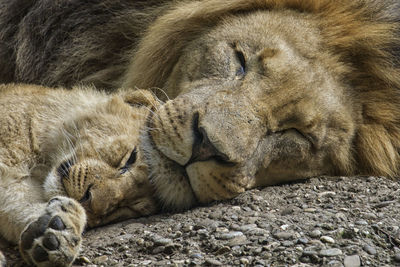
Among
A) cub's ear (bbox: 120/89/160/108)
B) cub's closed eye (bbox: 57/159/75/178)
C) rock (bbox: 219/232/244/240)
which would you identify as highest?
cub's ear (bbox: 120/89/160/108)

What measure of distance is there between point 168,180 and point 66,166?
1.64 feet

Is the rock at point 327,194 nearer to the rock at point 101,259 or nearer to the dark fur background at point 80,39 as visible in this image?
the rock at point 101,259

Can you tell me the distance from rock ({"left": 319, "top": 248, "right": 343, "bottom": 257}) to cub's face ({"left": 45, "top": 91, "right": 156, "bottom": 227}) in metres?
1.02

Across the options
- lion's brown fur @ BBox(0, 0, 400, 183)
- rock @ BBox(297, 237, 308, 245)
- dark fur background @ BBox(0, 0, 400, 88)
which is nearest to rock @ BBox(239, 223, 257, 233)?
rock @ BBox(297, 237, 308, 245)

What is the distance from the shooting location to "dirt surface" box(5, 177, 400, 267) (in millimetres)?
3021

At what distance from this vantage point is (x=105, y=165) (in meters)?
3.51

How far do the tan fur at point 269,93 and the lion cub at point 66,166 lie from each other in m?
0.17

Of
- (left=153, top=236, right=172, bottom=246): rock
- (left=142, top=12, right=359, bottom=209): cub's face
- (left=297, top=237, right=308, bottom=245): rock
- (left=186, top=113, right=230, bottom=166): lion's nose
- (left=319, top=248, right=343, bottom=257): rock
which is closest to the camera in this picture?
(left=319, top=248, right=343, bottom=257): rock

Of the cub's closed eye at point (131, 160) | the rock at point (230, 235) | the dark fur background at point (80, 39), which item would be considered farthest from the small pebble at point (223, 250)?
the dark fur background at point (80, 39)

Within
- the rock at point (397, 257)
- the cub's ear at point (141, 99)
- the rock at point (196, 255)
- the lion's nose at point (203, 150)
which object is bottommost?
the rock at point (196, 255)

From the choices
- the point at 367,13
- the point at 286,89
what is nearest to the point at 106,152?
the point at 286,89

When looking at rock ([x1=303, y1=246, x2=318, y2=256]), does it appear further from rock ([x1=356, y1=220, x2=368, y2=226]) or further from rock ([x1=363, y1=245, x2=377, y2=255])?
rock ([x1=356, y1=220, x2=368, y2=226])

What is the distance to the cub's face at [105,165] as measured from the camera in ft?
11.2

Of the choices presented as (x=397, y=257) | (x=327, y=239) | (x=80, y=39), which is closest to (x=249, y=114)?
(x=327, y=239)
